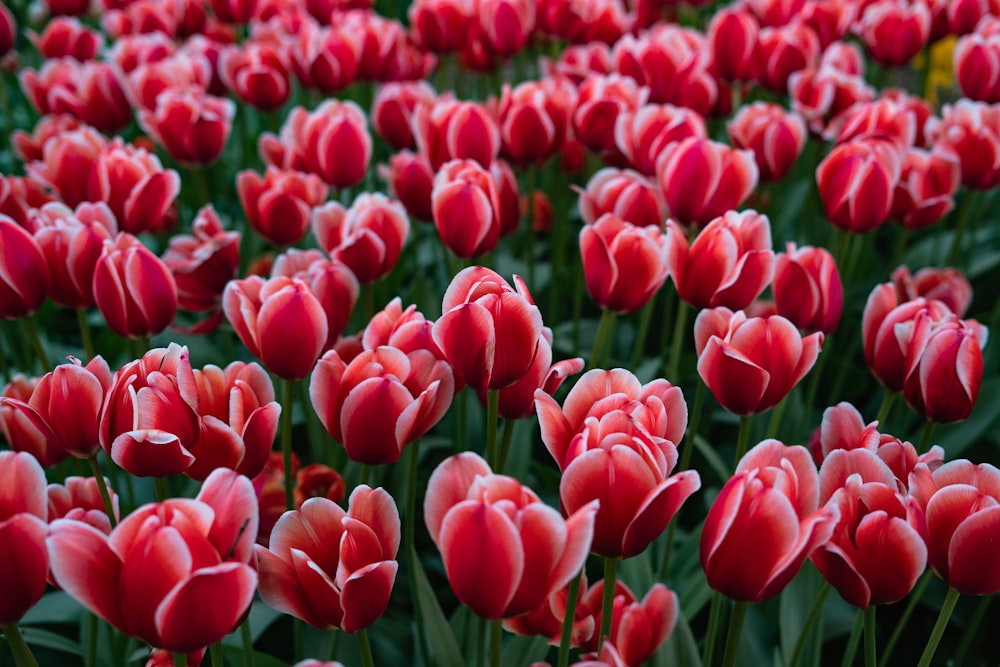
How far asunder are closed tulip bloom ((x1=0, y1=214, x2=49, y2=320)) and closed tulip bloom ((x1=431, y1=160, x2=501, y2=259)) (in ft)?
1.46

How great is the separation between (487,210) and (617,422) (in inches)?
21.0

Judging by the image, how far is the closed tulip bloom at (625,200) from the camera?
4.06 ft

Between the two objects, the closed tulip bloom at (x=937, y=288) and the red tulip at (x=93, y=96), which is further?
the red tulip at (x=93, y=96)

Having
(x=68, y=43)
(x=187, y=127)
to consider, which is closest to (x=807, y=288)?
(x=187, y=127)

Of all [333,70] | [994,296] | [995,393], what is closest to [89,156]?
[333,70]

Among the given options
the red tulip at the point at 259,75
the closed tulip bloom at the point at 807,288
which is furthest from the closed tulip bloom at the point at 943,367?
the red tulip at the point at 259,75

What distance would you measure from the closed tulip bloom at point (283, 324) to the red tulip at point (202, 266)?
0.30 meters

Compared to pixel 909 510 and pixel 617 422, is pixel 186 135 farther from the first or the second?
pixel 909 510

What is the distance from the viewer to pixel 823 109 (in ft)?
5.56

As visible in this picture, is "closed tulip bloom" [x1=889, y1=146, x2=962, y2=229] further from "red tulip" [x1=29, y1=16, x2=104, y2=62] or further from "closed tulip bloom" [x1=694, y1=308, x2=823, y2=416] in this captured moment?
"red tulip" [x1=29, y1=16, x2=104, y2=62]

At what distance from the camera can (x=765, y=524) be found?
0.61m

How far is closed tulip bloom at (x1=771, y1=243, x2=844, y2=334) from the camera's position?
1071 millimetres

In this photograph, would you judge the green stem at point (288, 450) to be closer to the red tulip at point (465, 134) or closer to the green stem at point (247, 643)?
the green stem at point (247, 643)

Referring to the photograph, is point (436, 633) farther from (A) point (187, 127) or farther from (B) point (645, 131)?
(A) point (187, 127)
